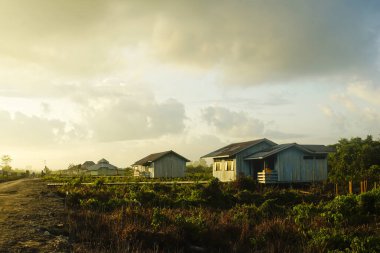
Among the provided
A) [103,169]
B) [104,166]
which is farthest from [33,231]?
[103,169]

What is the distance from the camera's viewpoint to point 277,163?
39219mm

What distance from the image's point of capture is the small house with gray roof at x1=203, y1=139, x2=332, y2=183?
39188 mm

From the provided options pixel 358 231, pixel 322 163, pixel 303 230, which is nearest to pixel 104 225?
pixel 303 230

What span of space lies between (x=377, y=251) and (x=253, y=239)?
13.3 feet

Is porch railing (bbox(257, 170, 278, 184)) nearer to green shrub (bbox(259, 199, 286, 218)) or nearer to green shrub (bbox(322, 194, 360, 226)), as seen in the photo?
green shrub (bbox(259, 199, 286, 218))

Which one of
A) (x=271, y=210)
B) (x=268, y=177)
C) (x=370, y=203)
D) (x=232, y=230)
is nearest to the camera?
(x=232, y=230)

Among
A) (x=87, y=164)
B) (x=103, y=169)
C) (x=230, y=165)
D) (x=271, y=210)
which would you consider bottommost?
(x=103, y=169)

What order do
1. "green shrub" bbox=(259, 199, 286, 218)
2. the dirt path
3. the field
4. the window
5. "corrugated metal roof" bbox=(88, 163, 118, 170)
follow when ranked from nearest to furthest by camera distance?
1. the dirt path
2. the field
3. "green shrub" bbox=(259, 199, 286, 218)
4. the window
5. "corrugated metal roof" bbox=(88, 163, 118, 170)

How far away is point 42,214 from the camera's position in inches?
602

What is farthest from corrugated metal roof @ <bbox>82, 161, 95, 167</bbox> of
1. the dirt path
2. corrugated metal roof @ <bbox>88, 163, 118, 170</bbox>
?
the dirt path

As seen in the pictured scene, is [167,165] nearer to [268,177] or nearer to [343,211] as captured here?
[268,177]

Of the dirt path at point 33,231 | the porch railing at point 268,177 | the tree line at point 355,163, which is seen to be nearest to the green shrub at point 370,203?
the tree line at point 355,163

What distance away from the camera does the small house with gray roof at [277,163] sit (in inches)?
1543

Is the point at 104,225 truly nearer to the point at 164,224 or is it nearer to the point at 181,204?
the point at 164,224
